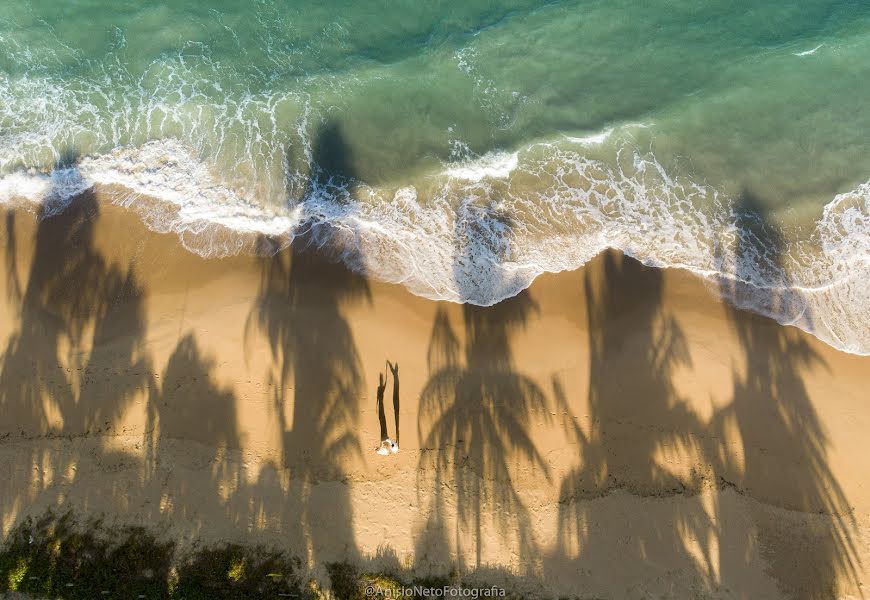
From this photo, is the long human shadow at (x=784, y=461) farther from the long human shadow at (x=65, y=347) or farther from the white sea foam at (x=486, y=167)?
the long human shadow at (x=65, y=347)

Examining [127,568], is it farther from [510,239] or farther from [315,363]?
[510,239]

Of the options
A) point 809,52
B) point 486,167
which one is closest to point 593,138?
point 486,167

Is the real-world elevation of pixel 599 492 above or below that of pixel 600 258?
below

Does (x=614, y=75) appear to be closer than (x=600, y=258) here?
No

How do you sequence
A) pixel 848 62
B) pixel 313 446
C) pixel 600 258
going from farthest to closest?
pixel 848 62, pixel 600 258, pixel 313 446

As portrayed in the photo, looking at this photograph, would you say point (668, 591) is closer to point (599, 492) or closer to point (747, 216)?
point (599, 492)

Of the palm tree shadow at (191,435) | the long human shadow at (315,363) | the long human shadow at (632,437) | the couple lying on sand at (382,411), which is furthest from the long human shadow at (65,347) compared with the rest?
the long human shadow at (632,437)

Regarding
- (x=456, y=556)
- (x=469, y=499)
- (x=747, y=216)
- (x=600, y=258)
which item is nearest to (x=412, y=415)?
(x=469, y=499)
